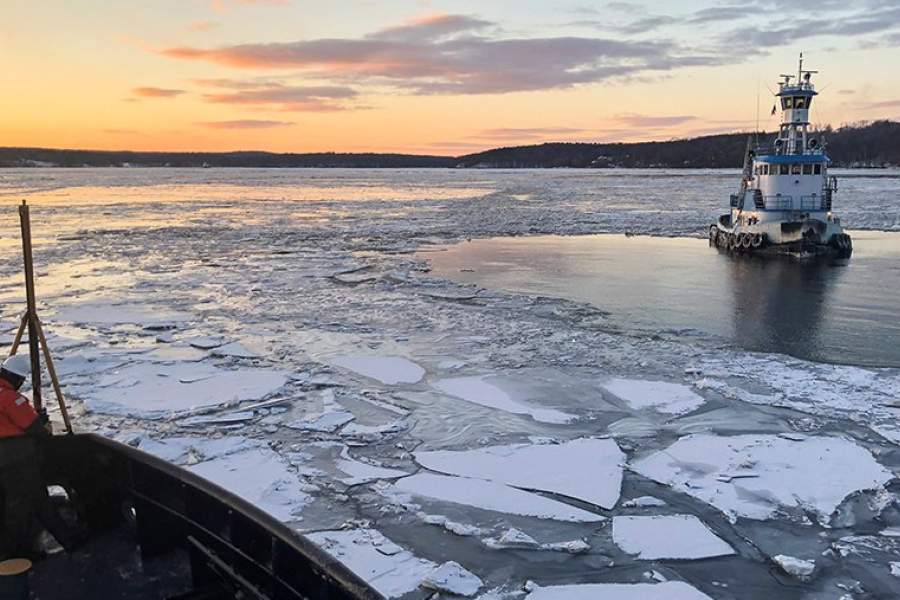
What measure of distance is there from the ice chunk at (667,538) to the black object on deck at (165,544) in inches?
87.3

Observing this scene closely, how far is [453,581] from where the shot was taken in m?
4.18

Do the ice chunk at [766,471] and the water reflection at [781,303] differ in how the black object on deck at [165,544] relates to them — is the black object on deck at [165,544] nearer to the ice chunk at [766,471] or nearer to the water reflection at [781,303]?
the ice chunk at [766,471]

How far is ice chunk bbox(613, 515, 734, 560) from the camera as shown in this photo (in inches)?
178

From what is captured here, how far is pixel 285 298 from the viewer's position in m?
13.2

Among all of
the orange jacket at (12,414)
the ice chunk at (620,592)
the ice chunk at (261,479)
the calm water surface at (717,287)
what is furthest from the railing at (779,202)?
the orange jacket at (12,414)

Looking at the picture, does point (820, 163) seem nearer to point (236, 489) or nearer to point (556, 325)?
point (556, 325)

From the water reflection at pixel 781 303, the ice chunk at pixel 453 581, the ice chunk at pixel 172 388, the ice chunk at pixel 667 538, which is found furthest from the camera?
the water reflection at pixel 781 303

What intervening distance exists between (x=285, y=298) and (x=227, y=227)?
15.3 metres

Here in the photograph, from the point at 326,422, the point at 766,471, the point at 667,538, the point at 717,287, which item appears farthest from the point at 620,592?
the point at 717,287

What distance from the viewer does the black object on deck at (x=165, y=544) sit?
134 inches

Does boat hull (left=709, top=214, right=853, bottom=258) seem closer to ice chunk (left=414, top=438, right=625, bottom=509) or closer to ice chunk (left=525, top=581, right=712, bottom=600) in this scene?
ice chunk (left=414, top=438, right=625, bottom=509)

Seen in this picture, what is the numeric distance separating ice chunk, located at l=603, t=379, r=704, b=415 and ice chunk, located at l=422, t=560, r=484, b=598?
11.6 feet

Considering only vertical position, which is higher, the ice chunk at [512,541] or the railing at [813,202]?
the railing at [813,202]

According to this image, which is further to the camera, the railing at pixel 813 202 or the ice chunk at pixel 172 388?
the railing at pixel 813 202
